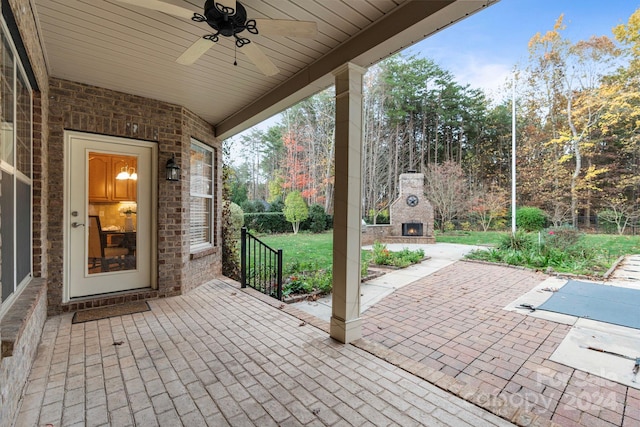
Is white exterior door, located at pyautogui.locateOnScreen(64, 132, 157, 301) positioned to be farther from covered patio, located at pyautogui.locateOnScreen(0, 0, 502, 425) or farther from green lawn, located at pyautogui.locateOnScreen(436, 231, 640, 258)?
green lawn, located at pyautogui.locateOnScreen(436, 231, 640, 258)

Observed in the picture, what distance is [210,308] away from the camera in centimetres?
340

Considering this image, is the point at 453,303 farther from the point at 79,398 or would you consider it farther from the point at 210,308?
the point at 79,398

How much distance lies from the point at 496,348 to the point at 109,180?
15.0 ft

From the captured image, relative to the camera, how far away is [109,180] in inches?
140

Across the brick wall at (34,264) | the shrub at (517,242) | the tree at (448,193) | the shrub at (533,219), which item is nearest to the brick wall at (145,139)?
the brick wall at (34,264)

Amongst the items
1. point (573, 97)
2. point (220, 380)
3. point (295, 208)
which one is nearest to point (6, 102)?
point (220, 380)

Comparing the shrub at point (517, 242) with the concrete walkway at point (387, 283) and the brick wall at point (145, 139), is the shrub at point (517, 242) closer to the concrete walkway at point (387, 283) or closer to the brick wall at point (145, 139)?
the concrete walkway at point (387, 283)

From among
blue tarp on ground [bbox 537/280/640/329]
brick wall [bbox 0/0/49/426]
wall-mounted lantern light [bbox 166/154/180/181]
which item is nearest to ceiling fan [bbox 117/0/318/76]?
brick wall [bbox 0/0/49/426]

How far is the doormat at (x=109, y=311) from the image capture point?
302 cm

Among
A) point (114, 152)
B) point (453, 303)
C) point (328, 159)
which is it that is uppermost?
point (328, 159)

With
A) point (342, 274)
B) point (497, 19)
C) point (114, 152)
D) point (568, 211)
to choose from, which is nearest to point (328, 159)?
point (497, 19)

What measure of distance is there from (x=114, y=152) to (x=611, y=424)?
16.3ft

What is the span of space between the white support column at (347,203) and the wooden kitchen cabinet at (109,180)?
278 centimetres

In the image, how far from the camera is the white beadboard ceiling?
1944mm
